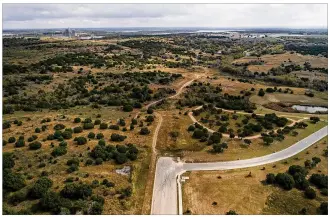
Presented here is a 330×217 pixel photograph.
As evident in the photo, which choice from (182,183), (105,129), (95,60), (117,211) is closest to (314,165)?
(182,183)

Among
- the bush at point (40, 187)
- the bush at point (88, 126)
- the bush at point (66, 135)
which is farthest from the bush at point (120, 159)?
the bush at point (88, 126)

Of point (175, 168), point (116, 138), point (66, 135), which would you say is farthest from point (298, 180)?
point (66, 135)

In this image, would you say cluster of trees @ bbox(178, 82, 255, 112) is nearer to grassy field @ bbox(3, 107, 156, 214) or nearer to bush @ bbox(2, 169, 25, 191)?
grassy field @ bbox(3, 107, 156, 214)

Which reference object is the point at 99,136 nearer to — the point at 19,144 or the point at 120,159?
the point at 120,159

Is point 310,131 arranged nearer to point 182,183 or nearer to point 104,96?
point 182,183

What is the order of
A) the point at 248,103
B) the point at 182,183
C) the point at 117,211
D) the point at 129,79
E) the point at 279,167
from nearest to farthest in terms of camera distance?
the point at 117,211
the point at 182,183
the point at 279,167
the point at 248,103
the point at 129,79
